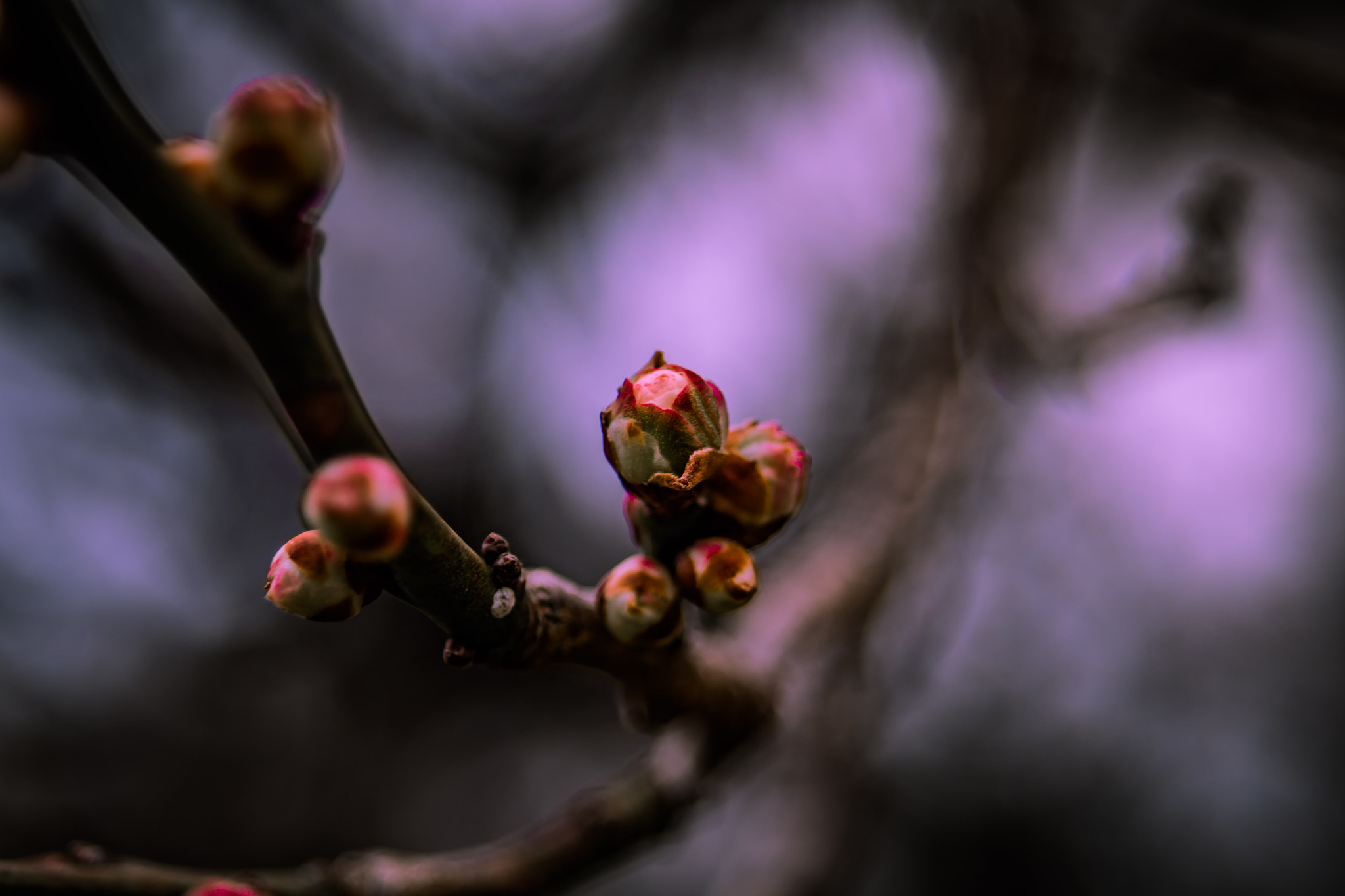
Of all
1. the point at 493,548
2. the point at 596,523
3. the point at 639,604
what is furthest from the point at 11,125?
the point at 596,523

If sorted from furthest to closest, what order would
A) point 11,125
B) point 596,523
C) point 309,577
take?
point 596,523 → point 309,577 → point 11,125

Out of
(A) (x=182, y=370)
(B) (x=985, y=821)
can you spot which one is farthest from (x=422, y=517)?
(B) (x=985, y=821)

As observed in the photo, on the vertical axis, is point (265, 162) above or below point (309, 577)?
above

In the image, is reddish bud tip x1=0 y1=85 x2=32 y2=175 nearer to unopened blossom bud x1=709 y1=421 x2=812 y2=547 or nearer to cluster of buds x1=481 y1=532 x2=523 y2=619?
cluster of buds x1=481 y1=532 x2=523 y2=619

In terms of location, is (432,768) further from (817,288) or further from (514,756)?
(817,288)

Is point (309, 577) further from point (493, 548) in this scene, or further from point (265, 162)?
point (265, 162)

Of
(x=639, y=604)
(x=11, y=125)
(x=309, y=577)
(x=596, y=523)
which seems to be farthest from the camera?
(x=596, y=523)

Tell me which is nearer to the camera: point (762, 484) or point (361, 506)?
point (361, 506)
